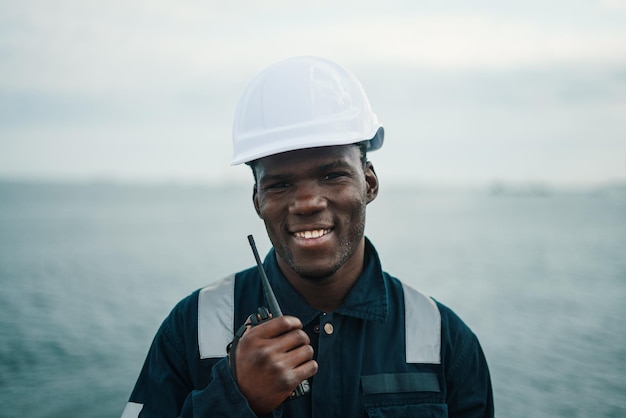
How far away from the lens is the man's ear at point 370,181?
8.23ft

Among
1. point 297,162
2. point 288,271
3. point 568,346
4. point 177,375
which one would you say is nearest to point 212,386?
point 177,375

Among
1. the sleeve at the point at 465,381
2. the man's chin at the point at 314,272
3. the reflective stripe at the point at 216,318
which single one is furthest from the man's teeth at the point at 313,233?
the sleeve at the point at 465,381

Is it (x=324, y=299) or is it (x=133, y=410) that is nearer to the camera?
(x=133, y=410)

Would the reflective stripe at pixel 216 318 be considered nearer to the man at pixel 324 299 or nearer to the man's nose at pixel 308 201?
the man at pixel 324 299

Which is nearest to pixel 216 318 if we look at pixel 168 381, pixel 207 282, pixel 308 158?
pixel 168 381

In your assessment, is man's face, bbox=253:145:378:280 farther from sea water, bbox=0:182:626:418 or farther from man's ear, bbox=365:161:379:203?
sea water, bbox=0:182:626:418

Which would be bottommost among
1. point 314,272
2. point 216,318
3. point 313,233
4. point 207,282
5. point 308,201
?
point 207,282

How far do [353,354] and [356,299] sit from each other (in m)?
0.21

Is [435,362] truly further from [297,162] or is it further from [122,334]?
[122,334]

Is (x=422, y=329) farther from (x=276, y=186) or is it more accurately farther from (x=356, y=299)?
(x=276, y=186)

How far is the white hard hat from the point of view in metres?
2.28

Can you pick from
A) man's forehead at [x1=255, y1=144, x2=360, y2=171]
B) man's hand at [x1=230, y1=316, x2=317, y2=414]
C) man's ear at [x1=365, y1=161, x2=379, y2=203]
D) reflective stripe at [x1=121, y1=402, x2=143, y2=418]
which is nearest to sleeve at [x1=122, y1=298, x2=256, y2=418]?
reflective stripe at [x1=121, y1=402, x2=143, y2=418]

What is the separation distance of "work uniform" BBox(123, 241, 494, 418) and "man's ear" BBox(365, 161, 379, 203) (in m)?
0.31

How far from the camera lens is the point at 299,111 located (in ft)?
7.63
